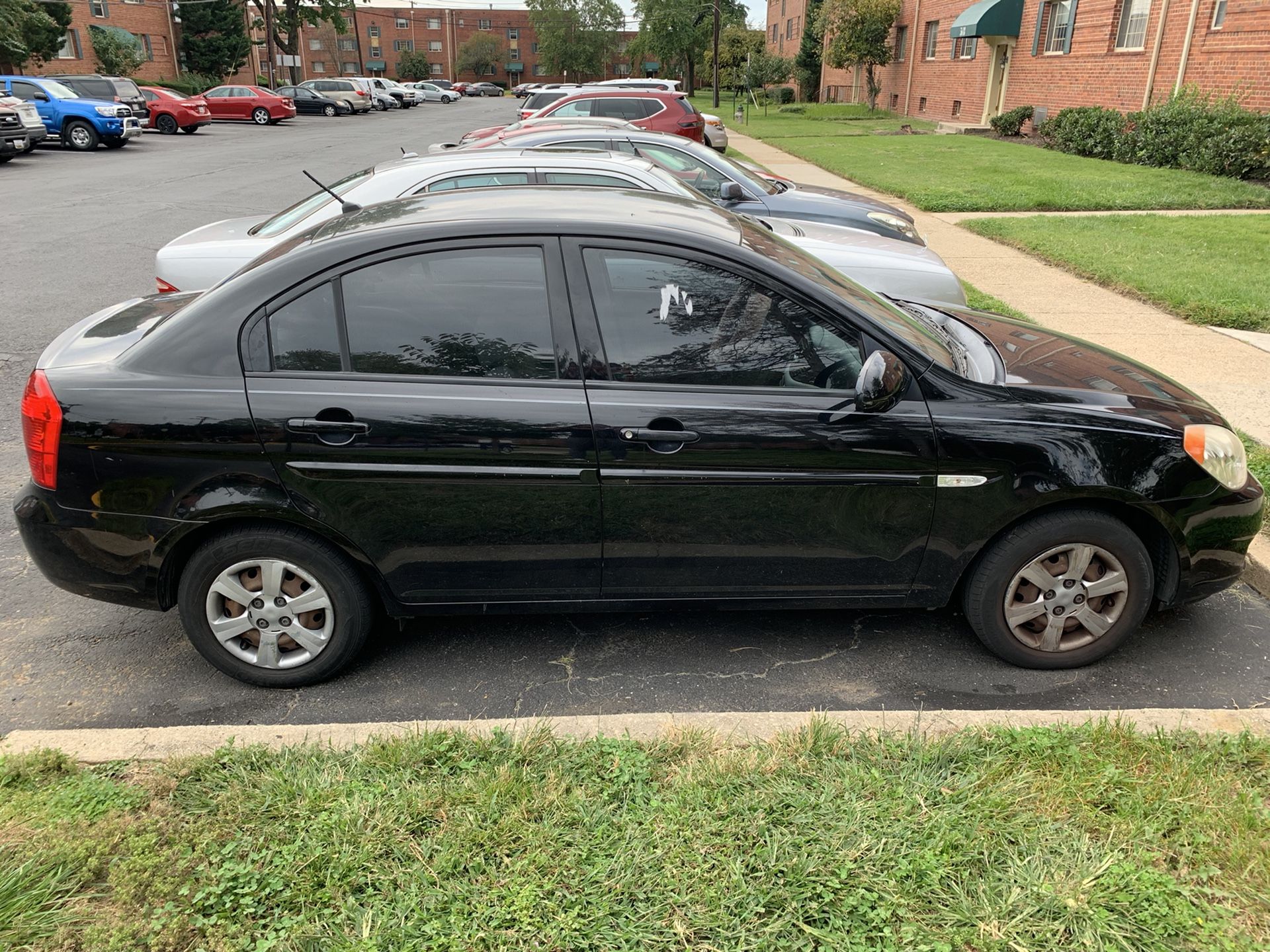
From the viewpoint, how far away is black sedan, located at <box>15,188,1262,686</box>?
10.6 ft

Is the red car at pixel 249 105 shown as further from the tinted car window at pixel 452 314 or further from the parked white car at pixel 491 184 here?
the tinted car window at pixel 452 314

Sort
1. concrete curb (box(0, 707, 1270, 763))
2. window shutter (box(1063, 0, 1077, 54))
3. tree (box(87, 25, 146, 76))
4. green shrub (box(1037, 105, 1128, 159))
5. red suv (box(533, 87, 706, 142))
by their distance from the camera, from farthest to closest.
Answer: tree (box(87, 25, 146, 76)) < window shutter (box(1063, 0, 1077, 54)) < green shrub (box(1037, 105, 1128, 159)) < red suv (box(533, 87, 706, 142)) < concrete curb (box(0, 707, 1270, 763))

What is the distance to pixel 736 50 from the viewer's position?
6444 cm

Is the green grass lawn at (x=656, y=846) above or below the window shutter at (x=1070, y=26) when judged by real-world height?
below

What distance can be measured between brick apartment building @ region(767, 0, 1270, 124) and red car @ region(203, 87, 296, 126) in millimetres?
25500

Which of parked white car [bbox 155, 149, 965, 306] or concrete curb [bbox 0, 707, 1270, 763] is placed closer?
concrete curb [bbox 0, 707, 1270, 763]

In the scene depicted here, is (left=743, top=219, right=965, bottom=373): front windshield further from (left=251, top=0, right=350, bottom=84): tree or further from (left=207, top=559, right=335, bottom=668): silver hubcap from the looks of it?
(left=251, top=0, right=350, bottom=84): tree

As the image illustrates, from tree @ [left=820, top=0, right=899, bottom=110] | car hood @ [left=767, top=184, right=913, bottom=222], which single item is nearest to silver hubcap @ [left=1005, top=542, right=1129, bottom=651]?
car hood @ [left=767, top=184, right=913, bottom=222]

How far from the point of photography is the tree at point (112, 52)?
45.4 m

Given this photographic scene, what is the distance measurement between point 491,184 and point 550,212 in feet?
10.3

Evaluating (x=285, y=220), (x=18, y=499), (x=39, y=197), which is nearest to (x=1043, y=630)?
(x=18, y=499)

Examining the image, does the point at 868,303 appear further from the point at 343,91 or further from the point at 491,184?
the point at 343,91

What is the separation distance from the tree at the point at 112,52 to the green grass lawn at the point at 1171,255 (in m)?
46.8

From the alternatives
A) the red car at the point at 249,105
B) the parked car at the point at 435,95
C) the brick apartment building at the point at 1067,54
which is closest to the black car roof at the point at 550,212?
the brick apartment building at the point at 1067,54
